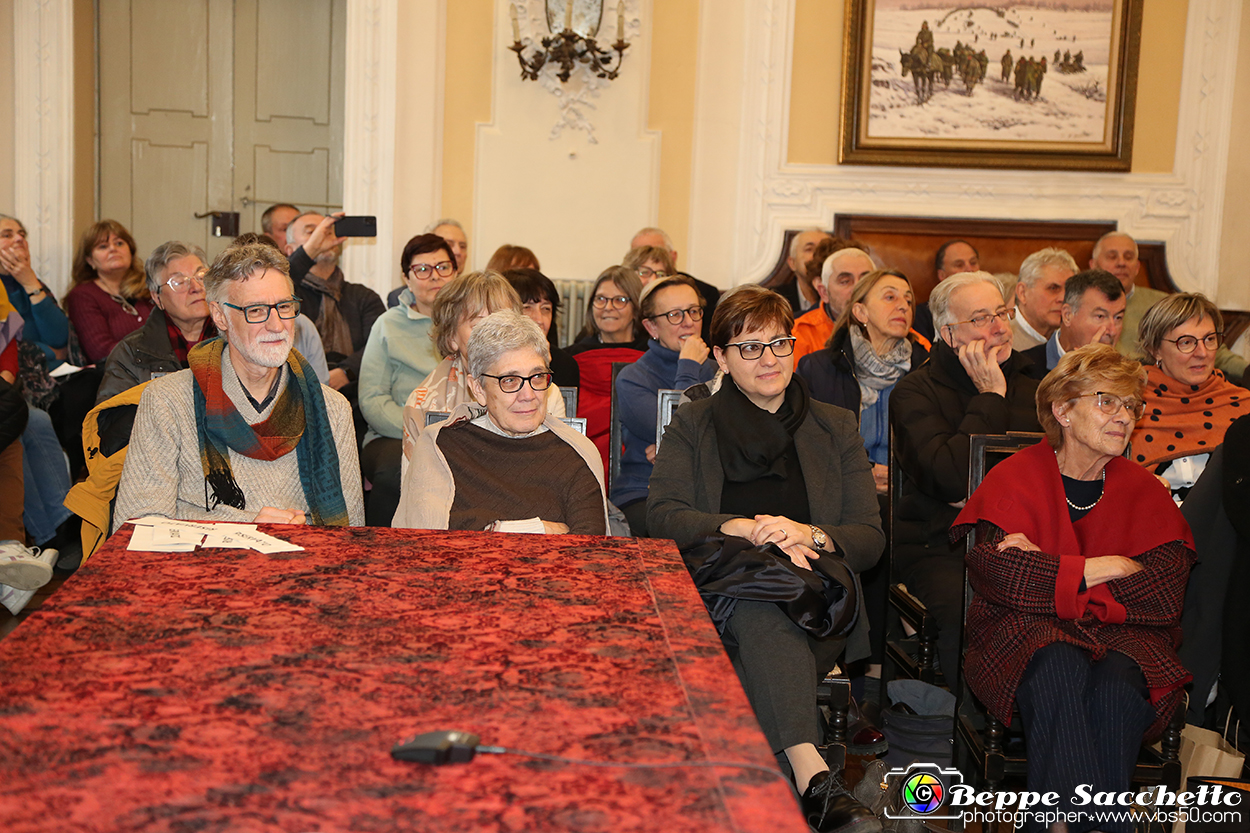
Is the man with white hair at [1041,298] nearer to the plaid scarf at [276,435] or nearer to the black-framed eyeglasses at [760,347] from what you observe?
the black-framed eyeglasses at [760,347]

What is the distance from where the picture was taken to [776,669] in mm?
2400

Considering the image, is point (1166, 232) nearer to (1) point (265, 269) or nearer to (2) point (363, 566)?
(1) point (265, 269)

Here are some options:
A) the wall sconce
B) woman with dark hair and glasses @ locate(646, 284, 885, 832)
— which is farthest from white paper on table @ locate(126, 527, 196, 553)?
the wall sconce

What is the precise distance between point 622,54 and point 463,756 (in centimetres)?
557

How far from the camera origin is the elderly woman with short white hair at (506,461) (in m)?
2.50

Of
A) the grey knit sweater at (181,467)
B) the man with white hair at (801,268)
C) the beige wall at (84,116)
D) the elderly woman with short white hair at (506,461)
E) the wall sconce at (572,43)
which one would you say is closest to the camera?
the grey knit sweater at (181,467)

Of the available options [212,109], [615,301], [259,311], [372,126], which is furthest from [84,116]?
[259,311]

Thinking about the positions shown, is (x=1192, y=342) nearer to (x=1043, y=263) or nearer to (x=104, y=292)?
(x=1043, y=263)

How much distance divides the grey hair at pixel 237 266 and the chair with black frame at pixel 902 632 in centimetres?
180

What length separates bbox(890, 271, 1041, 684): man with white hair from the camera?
9.91ft

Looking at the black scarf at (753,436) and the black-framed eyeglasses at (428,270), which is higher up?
the black-framed eyeglasses at (428,270)

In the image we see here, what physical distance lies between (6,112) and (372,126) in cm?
201

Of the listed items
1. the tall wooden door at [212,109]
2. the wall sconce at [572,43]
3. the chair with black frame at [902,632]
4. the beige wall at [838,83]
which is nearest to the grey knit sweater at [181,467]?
the chair with black frame at [902,632]

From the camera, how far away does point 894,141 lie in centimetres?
616
